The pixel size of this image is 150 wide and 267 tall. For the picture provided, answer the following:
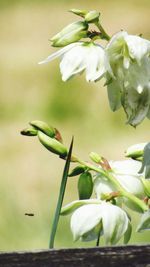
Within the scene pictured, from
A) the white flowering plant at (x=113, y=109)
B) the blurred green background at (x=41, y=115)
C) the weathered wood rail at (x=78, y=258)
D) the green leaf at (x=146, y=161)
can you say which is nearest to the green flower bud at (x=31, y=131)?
the white flowering plant at (x=113, y=109)

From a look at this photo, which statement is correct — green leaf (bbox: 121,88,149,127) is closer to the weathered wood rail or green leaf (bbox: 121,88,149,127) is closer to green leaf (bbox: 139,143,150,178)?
green leaf (bbox: 139,143,150,178)

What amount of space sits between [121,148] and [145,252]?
88.1 inches

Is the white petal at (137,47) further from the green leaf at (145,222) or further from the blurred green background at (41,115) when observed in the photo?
the blurred green background at (41,115)

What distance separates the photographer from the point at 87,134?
3.16m

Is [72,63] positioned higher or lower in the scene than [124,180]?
higher

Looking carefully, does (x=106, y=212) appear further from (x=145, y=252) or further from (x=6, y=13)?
(x=6, y=13)

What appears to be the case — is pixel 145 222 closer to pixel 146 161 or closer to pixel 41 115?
pixel 146 161

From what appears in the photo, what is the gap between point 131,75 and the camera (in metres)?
0.97

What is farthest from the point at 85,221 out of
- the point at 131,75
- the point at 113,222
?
the point at 131,75

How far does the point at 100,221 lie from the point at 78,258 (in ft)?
0.62

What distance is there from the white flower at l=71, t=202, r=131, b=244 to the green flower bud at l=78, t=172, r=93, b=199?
25 mm

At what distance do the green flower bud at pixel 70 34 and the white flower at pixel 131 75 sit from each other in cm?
4

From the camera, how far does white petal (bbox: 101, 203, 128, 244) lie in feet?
3.28

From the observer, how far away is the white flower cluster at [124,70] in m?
0.96
